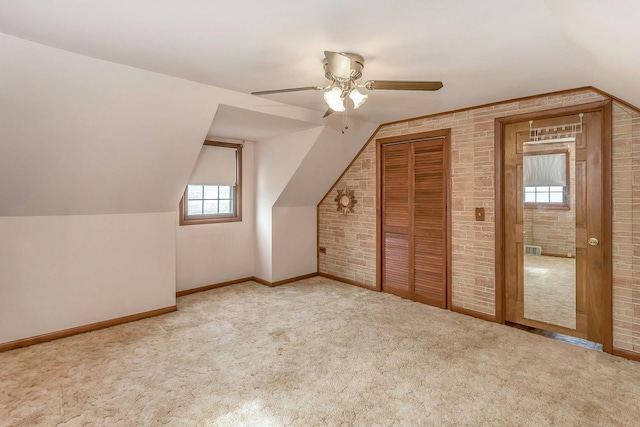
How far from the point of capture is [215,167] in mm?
4844

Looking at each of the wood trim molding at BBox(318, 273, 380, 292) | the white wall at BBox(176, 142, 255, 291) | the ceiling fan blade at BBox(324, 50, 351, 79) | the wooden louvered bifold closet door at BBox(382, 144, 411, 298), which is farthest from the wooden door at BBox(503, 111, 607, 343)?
the white wall at BBox(176, 142, 255, 291)

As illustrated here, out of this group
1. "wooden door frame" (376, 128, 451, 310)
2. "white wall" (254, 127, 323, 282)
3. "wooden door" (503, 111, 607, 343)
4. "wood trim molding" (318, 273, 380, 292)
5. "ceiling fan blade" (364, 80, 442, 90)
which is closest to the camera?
"ceiling fan blade" (364, 80, 442, 90)

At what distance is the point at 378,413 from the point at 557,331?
2.26 m

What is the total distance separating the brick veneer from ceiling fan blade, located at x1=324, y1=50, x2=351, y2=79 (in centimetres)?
210

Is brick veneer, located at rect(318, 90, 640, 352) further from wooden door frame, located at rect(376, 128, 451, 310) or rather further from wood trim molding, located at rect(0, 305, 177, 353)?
wood trim molding, located at rect(0, 305, 177, 353)

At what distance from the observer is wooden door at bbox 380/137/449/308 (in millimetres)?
4051

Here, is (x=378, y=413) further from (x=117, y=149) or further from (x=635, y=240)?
(x=117, y=149)

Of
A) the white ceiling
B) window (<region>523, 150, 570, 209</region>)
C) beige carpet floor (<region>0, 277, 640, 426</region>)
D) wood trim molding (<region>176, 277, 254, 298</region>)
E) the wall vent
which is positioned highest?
the white ceiling

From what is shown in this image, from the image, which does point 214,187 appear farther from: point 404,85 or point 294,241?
point 404,85

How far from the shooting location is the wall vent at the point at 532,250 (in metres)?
3.34

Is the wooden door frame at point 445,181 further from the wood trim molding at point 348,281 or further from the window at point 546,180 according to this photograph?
the window at point 546,180

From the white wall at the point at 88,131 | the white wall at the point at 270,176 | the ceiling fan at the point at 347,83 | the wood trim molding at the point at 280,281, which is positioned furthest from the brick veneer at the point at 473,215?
the white wall at the point at 88,131

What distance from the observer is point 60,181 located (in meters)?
2.95

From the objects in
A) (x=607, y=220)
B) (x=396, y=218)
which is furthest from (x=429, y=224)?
(x=607, y=220)
